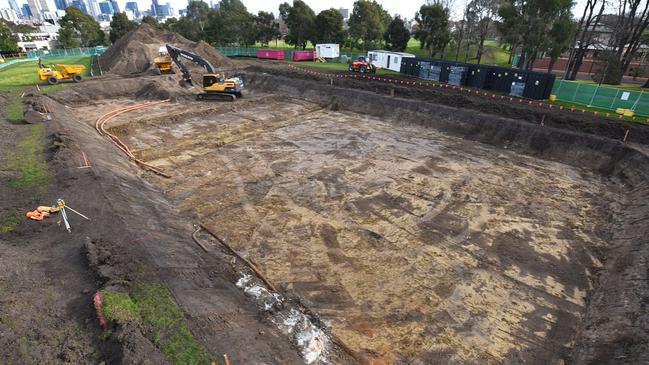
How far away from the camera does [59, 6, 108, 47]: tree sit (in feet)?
216

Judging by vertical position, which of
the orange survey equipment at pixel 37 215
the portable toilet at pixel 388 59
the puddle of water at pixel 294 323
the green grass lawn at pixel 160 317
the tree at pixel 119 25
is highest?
the tree at pixel 119 25

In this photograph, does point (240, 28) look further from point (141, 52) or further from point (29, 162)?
point (29, 162)

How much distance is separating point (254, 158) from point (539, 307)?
1502 centimetres

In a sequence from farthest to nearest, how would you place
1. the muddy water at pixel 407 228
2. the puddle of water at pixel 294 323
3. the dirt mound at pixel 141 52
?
1. the dirt mound at pixel 141 52
2. the muddy water at pixel 407 228
3. the puddle of water at pixel 294 323

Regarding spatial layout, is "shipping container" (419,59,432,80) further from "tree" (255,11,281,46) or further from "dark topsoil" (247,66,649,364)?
"tree" (255,11,281,46)

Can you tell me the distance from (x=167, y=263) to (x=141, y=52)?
41158 mm

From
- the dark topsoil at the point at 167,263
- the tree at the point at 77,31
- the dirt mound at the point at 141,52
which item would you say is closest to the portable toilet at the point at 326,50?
the dirt mound at the point at 141,52

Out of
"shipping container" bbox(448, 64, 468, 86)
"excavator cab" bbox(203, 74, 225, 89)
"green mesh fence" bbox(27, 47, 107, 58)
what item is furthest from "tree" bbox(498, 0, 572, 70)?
"green mesh fence" bbox(27, 47, 107, 58)

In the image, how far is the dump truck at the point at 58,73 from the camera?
30.3 metres

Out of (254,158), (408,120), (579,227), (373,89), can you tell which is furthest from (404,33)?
(579,227)

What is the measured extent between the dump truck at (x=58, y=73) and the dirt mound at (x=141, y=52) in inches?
294

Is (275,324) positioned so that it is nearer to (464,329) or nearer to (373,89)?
(464,329)

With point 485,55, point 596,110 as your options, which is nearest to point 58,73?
point 596,110

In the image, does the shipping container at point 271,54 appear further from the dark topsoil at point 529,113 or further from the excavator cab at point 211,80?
the excavator cab at point 211,80
